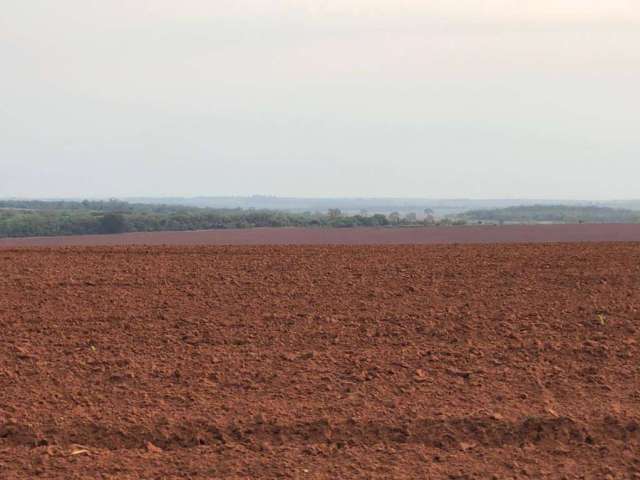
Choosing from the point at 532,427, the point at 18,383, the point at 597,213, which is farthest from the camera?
the point at 597,213

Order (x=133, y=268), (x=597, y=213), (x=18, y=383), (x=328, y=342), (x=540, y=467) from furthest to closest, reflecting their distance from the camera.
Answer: (x=597, y=213)
(x=133, y=268)
(x=328, y=342)
(x=18, y=383)
(x=540, y=467)

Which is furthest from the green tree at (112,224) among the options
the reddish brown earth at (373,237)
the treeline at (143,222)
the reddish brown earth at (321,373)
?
the reddish brown earth at (321,373)

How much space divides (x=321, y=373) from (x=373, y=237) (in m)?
15.3

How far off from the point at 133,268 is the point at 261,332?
19.5ft

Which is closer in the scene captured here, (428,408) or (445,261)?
(428,408)

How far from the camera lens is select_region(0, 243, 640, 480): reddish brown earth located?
21.7 feet

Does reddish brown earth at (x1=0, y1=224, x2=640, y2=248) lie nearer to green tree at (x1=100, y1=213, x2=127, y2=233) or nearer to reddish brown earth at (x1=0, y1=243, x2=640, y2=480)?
green tree at (x1=100, y1=213, x2=127, y2=233)

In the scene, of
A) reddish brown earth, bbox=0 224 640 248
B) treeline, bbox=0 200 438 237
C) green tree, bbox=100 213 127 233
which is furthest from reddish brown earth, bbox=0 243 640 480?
treeline, bbox=0 200 438 237

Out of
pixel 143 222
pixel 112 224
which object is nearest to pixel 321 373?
pixel 112 224

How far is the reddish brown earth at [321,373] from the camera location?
6613 millimetres

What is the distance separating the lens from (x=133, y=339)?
10.4 metres

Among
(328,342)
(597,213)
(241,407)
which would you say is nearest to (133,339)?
(328,342)

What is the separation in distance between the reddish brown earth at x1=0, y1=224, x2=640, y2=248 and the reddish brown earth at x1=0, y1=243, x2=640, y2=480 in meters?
7.16

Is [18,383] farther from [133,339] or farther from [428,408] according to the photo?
[428,408]
